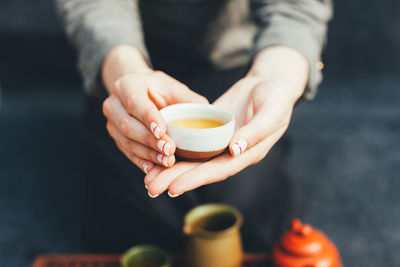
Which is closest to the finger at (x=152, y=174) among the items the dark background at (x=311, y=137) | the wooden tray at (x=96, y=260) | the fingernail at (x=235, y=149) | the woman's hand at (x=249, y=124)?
the woman's hand at (x=249, y=124)

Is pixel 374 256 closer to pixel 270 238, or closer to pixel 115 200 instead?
pixel 270 238

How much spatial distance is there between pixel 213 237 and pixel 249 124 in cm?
36

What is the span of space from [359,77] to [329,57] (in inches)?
8.2

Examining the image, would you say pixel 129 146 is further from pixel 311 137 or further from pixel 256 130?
pixel 311 137

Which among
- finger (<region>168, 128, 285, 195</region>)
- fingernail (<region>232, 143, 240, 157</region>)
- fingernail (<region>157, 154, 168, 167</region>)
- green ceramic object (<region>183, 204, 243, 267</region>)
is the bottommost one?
green ceramic object (<region>183, 204, 243, 267</region>)

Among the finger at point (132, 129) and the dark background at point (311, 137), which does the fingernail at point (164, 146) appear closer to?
the finger at point (132, 129)

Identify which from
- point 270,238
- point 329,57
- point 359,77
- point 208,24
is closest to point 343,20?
point 329,57

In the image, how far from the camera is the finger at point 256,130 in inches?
24.9

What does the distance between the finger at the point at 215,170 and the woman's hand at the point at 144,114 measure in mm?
42

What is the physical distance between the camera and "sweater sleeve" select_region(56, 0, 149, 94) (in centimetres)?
89

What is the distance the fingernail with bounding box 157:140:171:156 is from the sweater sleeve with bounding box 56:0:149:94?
1.06 ft

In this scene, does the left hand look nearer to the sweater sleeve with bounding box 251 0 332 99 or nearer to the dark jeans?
the sweater sleeve with bounding box 251 0 332 99

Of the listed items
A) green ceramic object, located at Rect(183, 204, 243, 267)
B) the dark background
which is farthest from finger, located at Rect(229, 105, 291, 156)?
the dark background

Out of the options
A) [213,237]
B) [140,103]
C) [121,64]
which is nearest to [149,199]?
[213,237]
